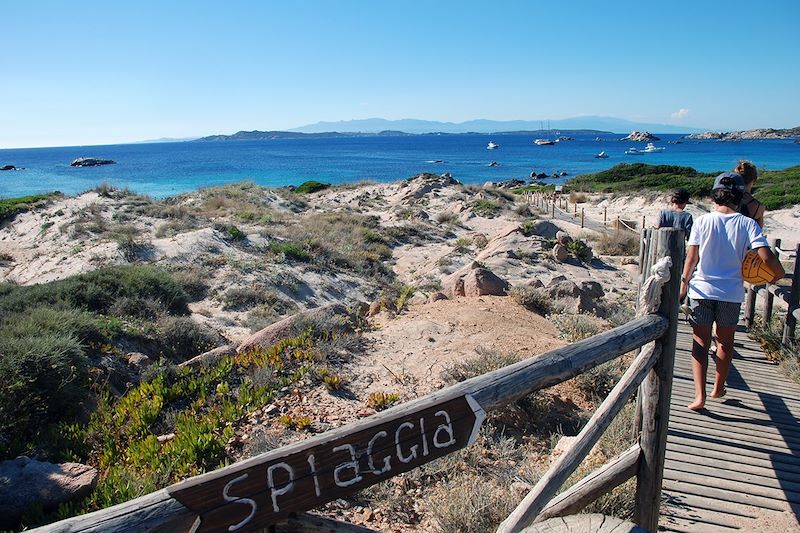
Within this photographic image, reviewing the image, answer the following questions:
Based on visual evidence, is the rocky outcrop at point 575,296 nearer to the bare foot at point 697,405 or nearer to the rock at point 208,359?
the bare foot at point 697,405

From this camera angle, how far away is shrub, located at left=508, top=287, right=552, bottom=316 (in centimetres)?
979

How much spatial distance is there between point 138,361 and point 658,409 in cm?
650

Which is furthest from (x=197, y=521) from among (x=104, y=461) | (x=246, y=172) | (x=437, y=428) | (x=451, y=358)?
(x=246, y=172)

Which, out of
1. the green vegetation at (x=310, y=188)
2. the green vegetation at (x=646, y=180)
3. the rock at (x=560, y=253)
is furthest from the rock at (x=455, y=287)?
the green vegetation at (x=646, y=180)

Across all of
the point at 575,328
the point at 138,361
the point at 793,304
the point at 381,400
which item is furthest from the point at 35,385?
the point at 793,304

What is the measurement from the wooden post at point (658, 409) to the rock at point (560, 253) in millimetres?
13141

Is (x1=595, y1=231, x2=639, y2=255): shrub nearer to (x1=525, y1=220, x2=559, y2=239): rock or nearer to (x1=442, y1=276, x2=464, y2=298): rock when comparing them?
(x1=525, y1=220, x2=559, y2=239): rock

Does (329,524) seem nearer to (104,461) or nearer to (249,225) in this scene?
(104,461)

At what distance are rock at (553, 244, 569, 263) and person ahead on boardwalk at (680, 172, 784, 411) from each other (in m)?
11.6

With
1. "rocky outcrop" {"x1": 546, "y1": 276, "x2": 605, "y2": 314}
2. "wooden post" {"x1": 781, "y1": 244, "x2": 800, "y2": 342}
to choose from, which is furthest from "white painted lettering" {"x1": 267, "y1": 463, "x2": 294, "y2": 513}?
"rocky outcrop" {"x1": 546, "y1": 276, "x2": 605, "y2": 314}

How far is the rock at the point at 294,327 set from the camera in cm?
760

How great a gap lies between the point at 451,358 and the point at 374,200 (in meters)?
25.0

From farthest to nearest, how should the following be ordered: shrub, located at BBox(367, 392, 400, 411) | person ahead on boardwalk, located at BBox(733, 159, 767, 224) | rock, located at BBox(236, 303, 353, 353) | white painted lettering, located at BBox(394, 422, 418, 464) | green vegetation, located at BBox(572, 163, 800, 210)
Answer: green vegetation, located at BBox(572, 163, 800, 210) → rock, located at BBox(236, 303, 353, 353) → shrub, located at BBox(367, 392, 400, 411) → person ahead on boardwalk, located at BBox(733, 159, 767, 224) → white painted lettering, located at BBox(394, 422, 418, 464)

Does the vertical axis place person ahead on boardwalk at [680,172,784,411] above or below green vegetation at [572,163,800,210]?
above
